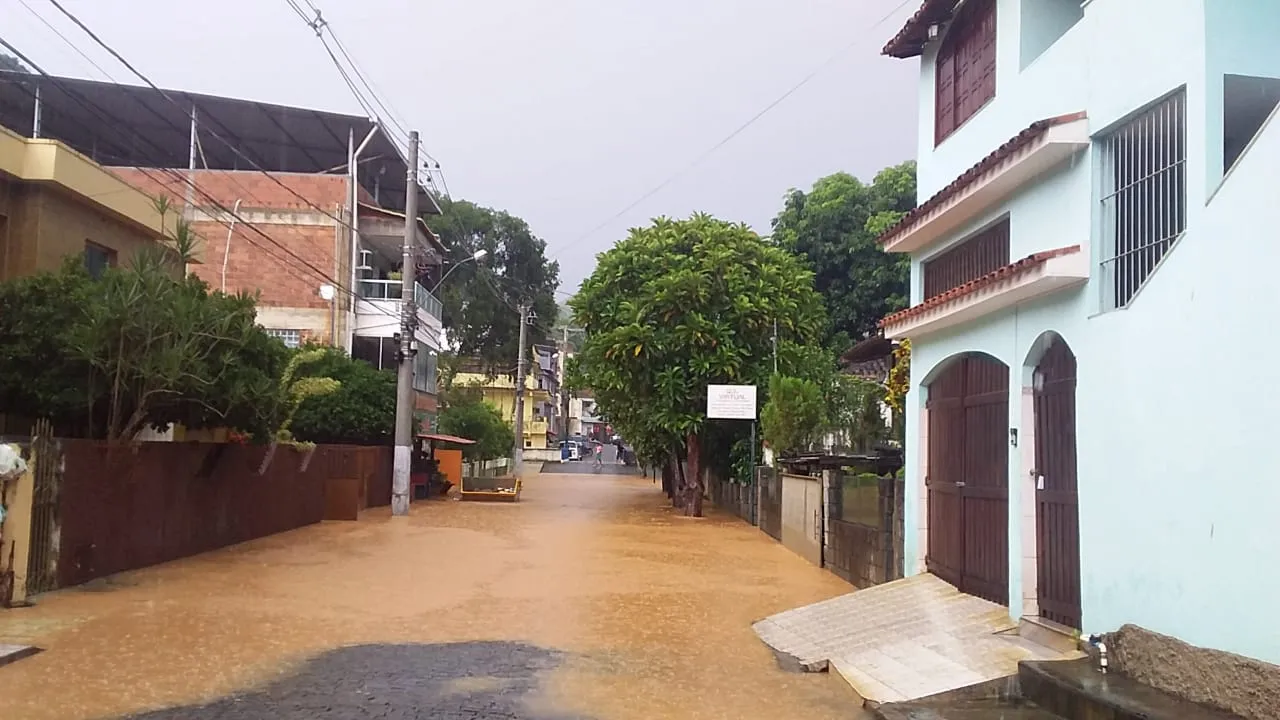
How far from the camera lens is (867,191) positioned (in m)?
33.0

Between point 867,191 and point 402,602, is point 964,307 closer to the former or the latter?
point 402,602

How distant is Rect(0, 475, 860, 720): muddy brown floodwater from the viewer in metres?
7.70

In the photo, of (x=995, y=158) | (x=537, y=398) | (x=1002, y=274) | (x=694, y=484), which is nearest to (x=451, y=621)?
(x=1002, y=274)

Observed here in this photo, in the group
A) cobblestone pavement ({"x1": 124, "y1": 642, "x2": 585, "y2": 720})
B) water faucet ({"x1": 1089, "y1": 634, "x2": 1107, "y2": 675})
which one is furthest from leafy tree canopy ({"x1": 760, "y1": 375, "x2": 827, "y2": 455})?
water faucet ({"x1": 1089, "y1": 634, "x2": 1107, "y2": 675})

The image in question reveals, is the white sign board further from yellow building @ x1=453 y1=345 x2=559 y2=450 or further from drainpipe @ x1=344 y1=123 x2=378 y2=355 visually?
yellow building @ x1=453 y1=345 x2=559 y2=450

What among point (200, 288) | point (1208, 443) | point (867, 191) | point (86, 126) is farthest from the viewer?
point (867, 191)

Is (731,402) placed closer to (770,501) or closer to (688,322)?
(688,322)

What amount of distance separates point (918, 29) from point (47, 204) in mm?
13868

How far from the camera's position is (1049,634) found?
815cm

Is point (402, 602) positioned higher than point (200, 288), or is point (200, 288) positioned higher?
point (200, 288)

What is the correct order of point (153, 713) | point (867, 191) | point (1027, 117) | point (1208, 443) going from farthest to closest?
1. point (867, 191)
2. point (1027, 117)
3. point (153, 713)
4. point (1208, 443)

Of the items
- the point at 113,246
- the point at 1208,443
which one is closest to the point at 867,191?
the point at 113,246

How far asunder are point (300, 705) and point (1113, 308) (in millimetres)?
A: 6530

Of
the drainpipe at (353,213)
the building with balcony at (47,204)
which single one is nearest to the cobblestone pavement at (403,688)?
the building with balcony at (47,204)
